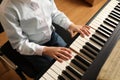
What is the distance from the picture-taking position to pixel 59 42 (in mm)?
1174

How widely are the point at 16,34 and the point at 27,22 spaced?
8 centimetres

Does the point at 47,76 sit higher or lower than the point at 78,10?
higher

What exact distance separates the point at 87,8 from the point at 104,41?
1.36 meters

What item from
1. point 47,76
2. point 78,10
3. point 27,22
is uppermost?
point 27,22

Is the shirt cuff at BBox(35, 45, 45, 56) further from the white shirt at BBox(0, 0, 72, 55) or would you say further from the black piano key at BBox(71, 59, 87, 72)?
the black piano key at BBox(71, 59, 87, 72)

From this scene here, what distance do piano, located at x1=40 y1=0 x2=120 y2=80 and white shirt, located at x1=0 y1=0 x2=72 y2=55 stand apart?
0.16 metres

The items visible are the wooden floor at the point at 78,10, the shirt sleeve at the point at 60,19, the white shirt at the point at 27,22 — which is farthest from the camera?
the wooden floor at the point at 78,10

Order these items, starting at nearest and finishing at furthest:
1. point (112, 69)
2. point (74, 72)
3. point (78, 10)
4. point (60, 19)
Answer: point (112, 69), point (74, 72), point (60, 19), point (78, 10)

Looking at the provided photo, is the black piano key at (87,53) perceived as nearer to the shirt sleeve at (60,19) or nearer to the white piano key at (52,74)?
the white piano key at (52,74)

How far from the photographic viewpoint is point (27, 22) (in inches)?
37.2

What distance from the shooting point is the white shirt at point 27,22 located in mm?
875

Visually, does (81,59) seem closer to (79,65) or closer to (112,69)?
(79,65)

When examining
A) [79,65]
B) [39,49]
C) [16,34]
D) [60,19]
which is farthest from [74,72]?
[60,19]

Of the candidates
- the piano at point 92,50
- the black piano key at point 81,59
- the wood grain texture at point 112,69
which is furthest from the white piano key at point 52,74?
the wood grain texture at point 112,69
